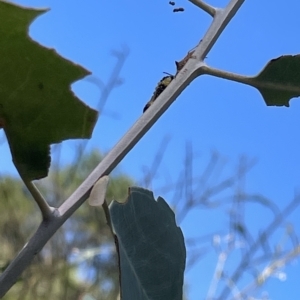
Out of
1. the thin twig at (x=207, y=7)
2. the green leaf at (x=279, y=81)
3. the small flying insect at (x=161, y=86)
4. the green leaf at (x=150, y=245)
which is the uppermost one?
the thin twig at (x=207, y=7)

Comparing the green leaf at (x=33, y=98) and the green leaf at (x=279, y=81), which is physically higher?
the green leaf at (x=279, y=81)

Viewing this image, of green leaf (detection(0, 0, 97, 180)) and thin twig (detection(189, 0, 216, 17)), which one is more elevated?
thin twig (detection(189, 0, 216, 17))

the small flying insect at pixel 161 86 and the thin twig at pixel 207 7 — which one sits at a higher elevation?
the thin twig at pixel 207 7

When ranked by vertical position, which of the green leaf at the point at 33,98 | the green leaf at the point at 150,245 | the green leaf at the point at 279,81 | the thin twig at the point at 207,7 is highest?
the thin twig at the point at 207,7

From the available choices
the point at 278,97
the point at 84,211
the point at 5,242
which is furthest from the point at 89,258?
the point at 278,97
